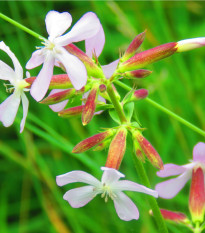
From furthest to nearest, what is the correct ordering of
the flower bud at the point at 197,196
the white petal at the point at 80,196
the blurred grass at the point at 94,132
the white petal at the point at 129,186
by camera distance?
1. the blurred grass at the point at 94,132
2. the flower bud at the point at 197,196
3. the white petal at the point at 80,196
4. the white petal at the point at 129,186

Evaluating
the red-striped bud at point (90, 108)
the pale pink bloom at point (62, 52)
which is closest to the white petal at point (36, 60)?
the pale pink bloom at point (62, 52)

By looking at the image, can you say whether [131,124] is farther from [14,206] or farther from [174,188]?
[14,206]

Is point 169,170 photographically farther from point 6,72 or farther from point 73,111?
A: point 6,72

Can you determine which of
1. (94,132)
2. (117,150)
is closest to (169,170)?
(117,150)

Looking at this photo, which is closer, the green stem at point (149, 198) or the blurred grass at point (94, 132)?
the green stem at point (149, 198)

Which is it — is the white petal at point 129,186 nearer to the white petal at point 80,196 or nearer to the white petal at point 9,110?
the white petal at point 80,196

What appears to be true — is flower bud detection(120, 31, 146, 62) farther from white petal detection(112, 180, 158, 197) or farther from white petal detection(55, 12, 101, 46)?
white petal detection(112, 180, 158, 197)

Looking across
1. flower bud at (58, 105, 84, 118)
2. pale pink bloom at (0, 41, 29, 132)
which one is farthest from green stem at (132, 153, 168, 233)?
pale pink bloom at (0, 41, 29, 132)
